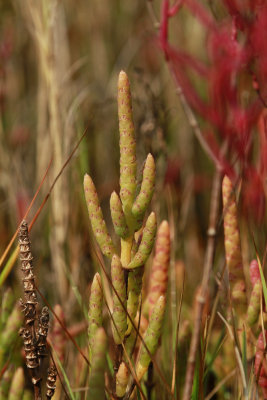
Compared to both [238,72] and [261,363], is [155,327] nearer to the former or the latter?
[261,363]

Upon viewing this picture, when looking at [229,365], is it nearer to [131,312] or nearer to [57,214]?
[131,312]

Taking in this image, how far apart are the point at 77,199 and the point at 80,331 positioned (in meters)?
0.46

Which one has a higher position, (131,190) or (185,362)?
(131,190)

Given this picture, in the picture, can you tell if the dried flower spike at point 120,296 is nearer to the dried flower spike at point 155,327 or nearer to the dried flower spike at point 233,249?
the dried flower spike at point 155,327

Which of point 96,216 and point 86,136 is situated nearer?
point 96,216

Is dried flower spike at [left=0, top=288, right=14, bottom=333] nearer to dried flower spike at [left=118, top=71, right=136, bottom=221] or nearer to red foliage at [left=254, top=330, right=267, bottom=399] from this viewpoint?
dried flower spike at [left=118, top=71, right=136, bottom=221]

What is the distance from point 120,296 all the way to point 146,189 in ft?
0.34

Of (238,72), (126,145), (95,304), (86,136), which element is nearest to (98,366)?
(95,304)

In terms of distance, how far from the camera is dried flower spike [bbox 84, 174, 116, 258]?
0.51 metres

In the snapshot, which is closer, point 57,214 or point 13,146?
point 57,214

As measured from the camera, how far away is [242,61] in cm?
90

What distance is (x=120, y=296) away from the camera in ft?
1.73

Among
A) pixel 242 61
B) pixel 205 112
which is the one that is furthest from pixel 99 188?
pixel 242 61

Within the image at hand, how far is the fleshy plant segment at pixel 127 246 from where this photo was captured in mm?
508
